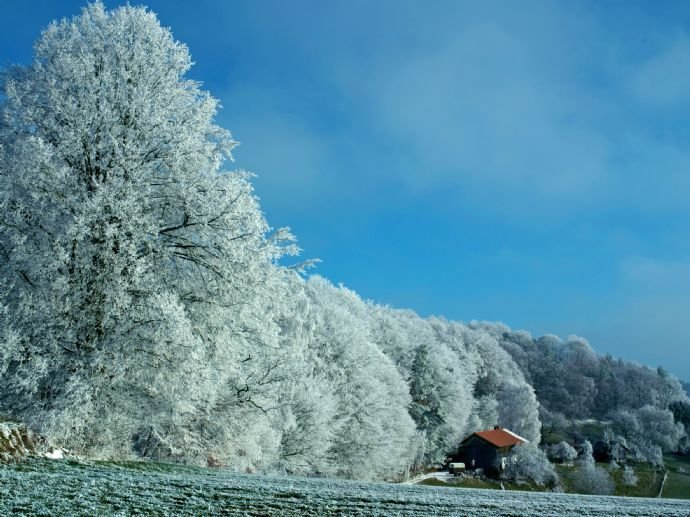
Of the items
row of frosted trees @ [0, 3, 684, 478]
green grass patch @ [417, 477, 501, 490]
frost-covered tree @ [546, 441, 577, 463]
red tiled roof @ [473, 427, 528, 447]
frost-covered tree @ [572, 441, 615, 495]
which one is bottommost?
green grass patch @ [417, 477, 501, 490]

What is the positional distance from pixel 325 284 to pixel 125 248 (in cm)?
5935

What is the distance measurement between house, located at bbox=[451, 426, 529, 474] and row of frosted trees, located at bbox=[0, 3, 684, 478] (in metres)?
69.8

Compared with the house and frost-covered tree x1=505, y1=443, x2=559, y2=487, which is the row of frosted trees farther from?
the house

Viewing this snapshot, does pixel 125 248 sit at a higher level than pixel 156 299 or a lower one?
higher

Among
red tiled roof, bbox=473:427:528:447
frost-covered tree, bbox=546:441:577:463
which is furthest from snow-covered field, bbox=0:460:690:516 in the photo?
frost-covered tree, bbox=546:441:577:463

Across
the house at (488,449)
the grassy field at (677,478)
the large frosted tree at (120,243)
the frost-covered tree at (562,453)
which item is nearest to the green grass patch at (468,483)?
the house at (488,449)

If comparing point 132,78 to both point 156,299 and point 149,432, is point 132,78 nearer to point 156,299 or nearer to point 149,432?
point 156,299

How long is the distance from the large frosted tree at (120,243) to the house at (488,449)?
7277cm

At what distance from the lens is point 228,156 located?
1998 cm

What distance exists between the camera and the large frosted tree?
15805 mm

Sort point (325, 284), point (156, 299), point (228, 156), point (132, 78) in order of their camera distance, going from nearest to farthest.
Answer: point (156, 299), point (132, 78), point (228, 156), point (325, 284)

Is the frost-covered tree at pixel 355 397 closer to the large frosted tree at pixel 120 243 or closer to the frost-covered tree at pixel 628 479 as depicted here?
the large frosted tree at pixel 120 243

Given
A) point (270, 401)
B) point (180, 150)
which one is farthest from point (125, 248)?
point (270, 401)

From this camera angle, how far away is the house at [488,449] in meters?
83.3
